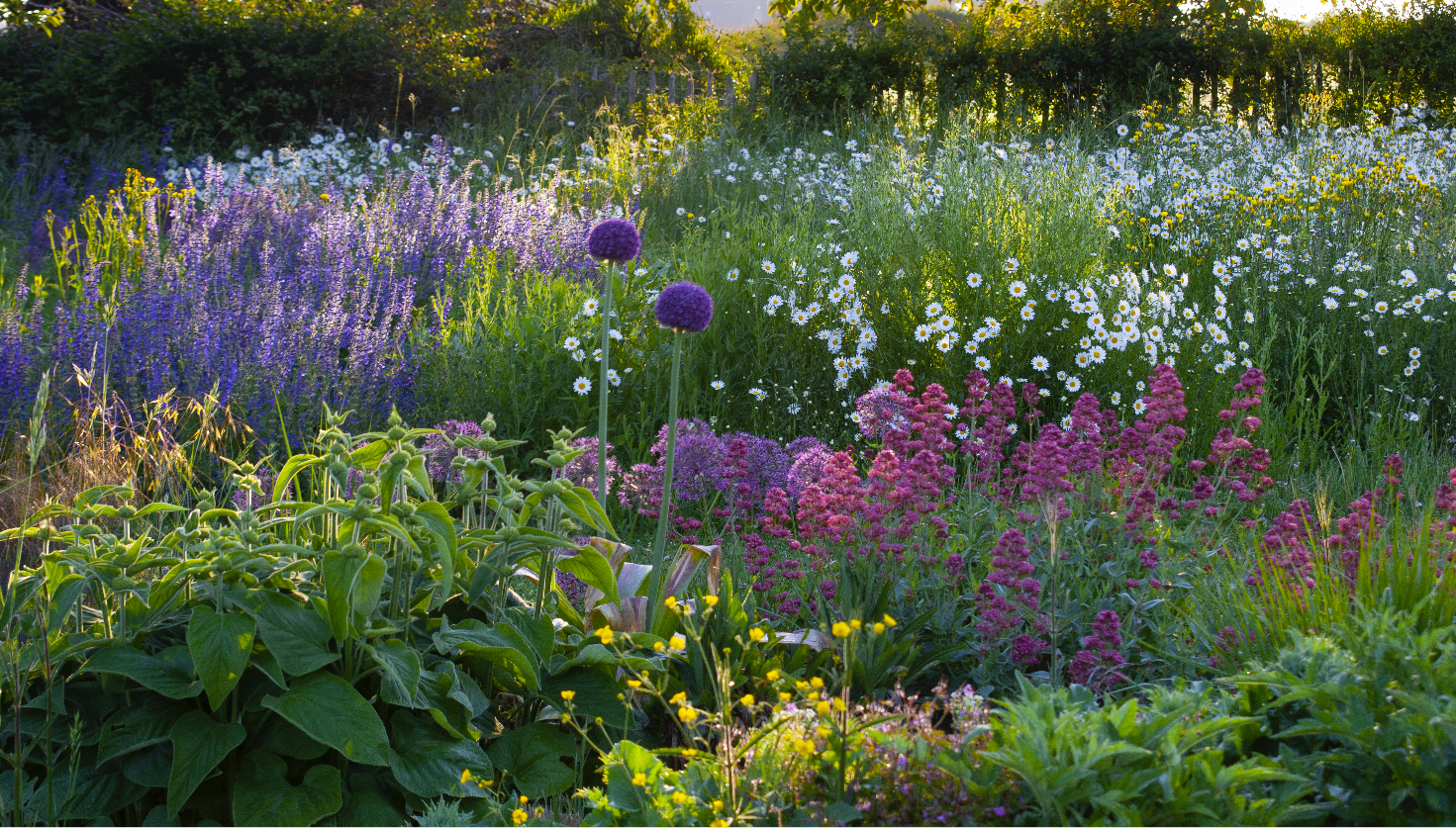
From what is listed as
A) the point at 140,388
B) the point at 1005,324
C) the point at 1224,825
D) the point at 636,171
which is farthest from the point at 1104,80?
the point at 1224,825

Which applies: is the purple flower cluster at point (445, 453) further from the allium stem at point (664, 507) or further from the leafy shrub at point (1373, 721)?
the leafy shrub at point (1373, 721)

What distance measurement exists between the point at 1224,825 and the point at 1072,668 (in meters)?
0.85

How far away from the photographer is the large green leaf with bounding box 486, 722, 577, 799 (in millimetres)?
2092

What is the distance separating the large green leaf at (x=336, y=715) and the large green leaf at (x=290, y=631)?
4cm

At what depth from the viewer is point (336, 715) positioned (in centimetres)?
183

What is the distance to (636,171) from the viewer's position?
8.92 metres

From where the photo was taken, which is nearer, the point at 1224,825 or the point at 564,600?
the point at 1224,825

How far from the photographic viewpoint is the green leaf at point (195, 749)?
70.6 inches

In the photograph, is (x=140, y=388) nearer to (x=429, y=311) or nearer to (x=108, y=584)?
(x=429, y=311)

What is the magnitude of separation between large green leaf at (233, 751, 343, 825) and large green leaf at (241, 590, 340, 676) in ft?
0.65

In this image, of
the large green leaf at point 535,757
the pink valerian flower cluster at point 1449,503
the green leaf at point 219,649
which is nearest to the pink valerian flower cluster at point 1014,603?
the large green leaf at point 535,757

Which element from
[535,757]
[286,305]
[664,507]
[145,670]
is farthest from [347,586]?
[286,305]

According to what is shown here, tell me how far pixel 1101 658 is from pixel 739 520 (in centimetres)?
190

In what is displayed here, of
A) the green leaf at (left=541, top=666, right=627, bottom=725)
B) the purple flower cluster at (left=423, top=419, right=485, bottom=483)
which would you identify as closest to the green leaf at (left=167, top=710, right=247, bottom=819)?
the green leaf at (left=541, top=666, right=627, bottom=725)
